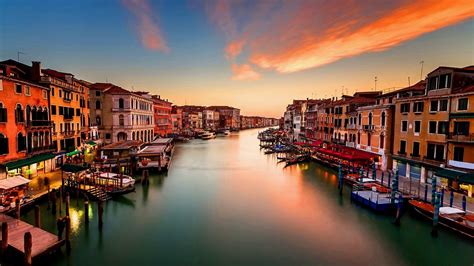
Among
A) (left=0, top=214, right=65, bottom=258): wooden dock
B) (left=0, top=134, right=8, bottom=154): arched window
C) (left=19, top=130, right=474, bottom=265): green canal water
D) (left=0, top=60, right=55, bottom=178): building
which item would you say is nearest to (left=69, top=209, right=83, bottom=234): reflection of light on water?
(left=19, top=130, right=474, bottom=265): green canal water

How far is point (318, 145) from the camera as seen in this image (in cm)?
4678

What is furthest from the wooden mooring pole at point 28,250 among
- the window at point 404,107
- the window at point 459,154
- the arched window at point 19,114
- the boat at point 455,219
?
the window at point 404,107

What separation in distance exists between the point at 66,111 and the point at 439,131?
121 feet

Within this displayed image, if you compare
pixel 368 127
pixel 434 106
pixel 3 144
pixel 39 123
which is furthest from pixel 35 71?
pixel 434 106

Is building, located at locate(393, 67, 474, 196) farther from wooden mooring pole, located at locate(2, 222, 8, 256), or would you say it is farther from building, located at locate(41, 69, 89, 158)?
building, located at locate(41, 69, 89, 158)

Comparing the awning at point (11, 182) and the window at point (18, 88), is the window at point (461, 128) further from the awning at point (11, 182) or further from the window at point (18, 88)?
the window at point (18, 88)

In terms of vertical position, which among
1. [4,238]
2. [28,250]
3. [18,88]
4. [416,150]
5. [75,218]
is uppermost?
[18,88]

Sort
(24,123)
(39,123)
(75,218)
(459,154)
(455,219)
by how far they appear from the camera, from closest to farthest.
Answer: (455,219)
(75,218)
(459,154)
(24,123)
(39,123)

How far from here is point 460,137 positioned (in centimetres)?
1936

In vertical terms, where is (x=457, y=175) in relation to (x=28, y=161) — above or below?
Answer: below

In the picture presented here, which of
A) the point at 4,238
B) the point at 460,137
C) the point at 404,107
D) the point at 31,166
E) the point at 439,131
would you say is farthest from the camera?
the point at 404,107

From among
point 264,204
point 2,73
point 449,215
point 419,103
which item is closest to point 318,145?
point 419,103

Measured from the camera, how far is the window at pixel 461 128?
19.2m

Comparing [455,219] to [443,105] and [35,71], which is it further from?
[35,71]
